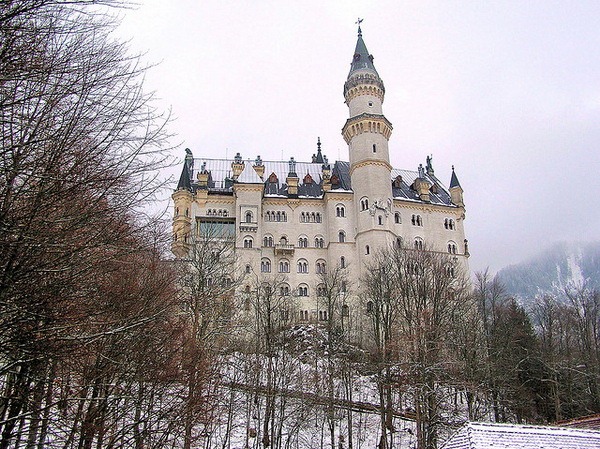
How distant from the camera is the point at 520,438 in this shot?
62.5 feet

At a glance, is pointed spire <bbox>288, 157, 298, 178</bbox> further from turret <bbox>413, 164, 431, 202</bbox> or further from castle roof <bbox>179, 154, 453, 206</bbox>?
turret <bbox>413, 164, 431, 202</bbox>

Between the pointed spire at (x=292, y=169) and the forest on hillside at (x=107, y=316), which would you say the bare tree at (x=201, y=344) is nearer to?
the forest on hillside at (x=107, y=316)

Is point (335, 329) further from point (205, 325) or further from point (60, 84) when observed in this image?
point (60, 84)

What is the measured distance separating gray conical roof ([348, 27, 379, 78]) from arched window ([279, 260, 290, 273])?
87.8 ft

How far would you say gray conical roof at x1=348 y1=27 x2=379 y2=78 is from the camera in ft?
249

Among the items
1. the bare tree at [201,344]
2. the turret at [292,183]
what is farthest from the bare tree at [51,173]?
the turret at [292,183]

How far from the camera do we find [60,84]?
8.09 m

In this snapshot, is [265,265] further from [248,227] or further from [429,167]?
[429,167]

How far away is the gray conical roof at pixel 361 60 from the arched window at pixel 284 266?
26774mm

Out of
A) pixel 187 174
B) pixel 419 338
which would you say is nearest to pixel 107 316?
pixel 419 338

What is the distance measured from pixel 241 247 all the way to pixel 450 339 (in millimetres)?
33722

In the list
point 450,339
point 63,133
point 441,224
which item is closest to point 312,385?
point 450,339

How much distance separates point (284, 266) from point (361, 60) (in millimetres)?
29864

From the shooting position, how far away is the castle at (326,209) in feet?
219
